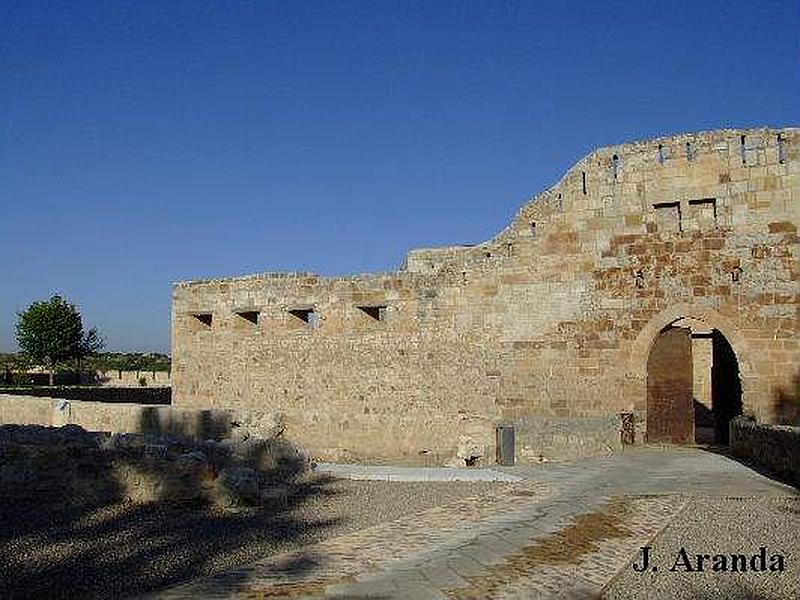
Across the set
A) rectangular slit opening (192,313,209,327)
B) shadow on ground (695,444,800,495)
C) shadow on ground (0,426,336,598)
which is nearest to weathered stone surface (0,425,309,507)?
shadow on ground (0,426,336,598)

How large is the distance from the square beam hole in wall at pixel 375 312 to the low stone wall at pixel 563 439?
4.38 m

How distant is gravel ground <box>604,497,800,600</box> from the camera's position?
4918mm

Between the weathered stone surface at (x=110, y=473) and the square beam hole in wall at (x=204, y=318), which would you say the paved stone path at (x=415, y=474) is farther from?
the square beam hole in wall at (x=204, y=318)

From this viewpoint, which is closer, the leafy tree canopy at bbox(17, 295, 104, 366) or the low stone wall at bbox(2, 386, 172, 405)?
the low stone wall at bbox(2, 386, 172, 405)

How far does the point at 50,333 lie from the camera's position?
4375 cm

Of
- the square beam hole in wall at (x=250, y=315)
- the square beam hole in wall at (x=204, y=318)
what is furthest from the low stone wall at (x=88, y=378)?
the square beam hole in wall at (x=250, y=315)

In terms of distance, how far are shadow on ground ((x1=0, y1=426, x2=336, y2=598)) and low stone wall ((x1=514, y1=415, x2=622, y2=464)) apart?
3676mm

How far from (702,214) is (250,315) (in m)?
9.37

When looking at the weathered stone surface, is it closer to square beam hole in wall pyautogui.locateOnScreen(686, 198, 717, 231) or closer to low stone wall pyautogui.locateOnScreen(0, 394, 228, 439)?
low stone wall pyautogui.locateOnScreen(0, 394, 228, 439)

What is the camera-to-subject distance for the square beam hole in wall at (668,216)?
12782 mm

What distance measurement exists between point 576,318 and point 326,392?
5152 millimetres

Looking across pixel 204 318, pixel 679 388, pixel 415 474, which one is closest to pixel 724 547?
pixel 415 474

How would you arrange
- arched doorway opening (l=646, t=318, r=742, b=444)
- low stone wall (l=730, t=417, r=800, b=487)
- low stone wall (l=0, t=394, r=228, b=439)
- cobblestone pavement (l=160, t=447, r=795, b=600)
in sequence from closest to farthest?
cobblestone pavement (l=160, t=447, r=795, b=600) → low stone wall (l=730, t=417, r=800, b=487) → low stone wall (l=0, t=394, r=228, b=439) → arched doorway opening (l=646, t=318, r=742, b=444)

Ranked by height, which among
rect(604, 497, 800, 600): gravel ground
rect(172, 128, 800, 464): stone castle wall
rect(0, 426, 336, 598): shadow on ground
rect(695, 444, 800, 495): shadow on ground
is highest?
rect(172, 128, 800, 464): stone castle wall
